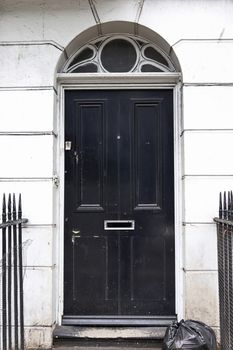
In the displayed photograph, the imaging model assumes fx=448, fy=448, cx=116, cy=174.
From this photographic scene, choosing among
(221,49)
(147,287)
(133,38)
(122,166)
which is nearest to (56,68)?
(133,38)

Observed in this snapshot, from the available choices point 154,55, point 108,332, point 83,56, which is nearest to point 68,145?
point 83,56

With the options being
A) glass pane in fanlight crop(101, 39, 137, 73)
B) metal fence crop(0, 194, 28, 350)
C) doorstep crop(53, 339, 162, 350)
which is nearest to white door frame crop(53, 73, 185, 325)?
glass pane in fanlight crop(101, 39, 137, 73)

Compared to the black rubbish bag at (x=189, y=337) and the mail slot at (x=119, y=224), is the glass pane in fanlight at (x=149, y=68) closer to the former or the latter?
the mail slot at (x=119, y=224)

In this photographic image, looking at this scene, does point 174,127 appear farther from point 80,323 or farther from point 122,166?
point 80,323

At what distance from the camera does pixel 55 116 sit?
4.52m

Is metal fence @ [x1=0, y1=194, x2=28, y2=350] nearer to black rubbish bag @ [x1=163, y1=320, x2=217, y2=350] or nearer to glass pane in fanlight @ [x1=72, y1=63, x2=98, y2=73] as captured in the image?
black rubbish bag @ [x1=163, y1=320, x2=217, y2=350]

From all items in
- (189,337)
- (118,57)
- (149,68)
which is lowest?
(189,337)

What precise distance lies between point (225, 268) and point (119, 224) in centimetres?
126

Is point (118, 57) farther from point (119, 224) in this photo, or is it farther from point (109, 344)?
point (109, 344)

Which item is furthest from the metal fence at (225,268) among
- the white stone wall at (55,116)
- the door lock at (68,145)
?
the door lock at (68,145)

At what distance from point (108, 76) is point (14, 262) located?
2.10 meters

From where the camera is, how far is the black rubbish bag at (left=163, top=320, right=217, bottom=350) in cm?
360

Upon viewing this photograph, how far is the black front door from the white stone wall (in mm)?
253

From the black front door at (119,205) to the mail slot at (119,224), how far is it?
1 centimetres
